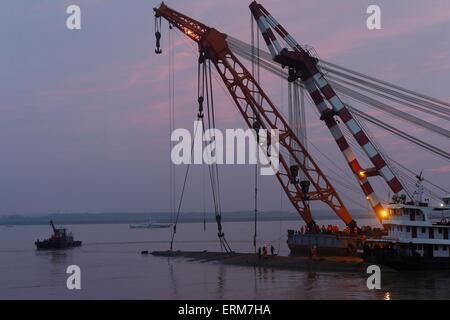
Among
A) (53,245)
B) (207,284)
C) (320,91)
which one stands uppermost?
(320,91)

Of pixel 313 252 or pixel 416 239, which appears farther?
pixel 313 252

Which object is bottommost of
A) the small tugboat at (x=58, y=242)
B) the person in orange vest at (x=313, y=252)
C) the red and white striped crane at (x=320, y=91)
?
the person in orange vest at (x=313, y=252)

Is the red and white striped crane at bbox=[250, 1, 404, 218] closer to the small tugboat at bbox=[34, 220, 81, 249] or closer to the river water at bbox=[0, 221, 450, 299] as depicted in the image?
the river water at bbox=[0, 221, 450, 299]

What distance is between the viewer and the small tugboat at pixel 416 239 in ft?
176

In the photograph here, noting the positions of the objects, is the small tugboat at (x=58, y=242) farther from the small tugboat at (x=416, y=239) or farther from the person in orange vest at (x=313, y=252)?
the small tugboat at (x=416, y=239)

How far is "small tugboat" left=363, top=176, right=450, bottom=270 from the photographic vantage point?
176ft

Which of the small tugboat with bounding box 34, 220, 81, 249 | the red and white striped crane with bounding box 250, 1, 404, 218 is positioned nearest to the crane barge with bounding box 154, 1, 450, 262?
the red and white striped crane with bounding box 250, 1, 404, 218

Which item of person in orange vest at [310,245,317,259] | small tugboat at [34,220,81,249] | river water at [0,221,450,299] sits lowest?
river water at [0,221,450,299]

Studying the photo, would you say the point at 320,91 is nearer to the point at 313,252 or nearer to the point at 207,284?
the point at 313,252

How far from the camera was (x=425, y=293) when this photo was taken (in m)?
42.8

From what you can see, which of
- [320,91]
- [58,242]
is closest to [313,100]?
[320,91]

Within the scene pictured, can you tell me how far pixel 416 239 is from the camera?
179ft

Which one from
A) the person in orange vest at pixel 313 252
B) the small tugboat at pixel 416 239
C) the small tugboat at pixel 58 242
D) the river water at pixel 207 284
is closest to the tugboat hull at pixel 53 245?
the small tugboat at pixel 58 242

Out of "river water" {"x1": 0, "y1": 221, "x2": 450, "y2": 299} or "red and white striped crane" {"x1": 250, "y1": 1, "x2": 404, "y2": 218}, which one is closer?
"river water" {"x1": 0, "y1": 221, "x2": 450, "y2": 299}
